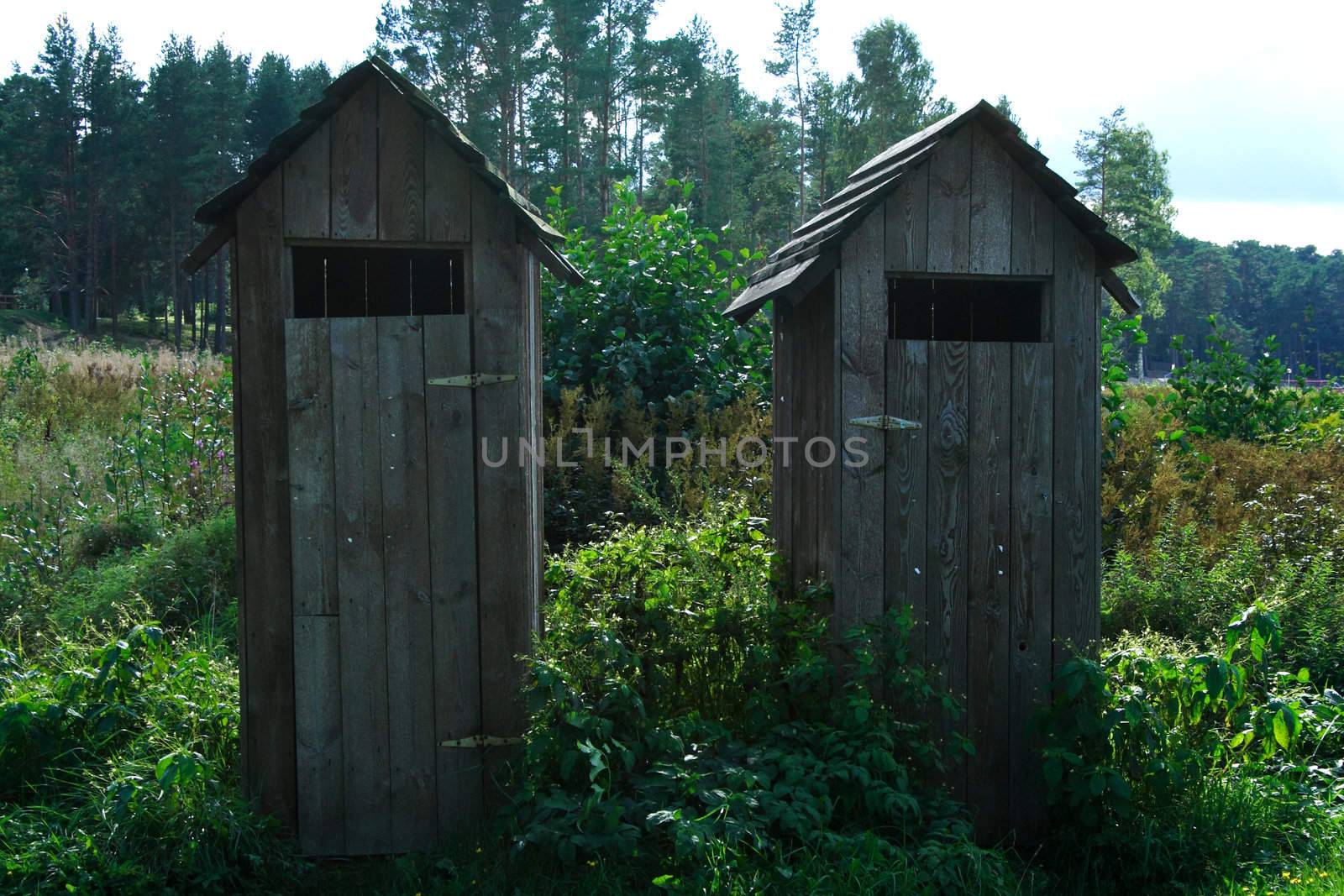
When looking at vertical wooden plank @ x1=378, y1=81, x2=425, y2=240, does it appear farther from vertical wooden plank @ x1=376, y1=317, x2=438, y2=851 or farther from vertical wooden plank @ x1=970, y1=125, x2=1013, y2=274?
vertical wooden plank @ x1=970, y1=125, x2=1013, y2=274

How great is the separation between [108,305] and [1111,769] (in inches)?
1886

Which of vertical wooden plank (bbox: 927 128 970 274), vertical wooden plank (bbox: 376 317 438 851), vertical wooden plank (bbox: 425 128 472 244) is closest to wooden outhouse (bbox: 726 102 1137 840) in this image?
vertical wooden plank (bbox: 927 128 970 274)

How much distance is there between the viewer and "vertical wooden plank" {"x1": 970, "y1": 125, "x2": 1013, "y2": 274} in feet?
14.9

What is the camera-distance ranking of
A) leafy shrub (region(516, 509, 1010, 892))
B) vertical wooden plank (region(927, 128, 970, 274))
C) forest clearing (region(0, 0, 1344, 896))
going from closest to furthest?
leafy shrub (region(516, 509, 1010, 892)) < forest clearing (region(0, 0, 1344, 896)) < vertical wooden plank (region(927, 128, 970, 274))

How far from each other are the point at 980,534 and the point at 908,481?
42cm

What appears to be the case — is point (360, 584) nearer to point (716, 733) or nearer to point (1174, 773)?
point (716, 733)

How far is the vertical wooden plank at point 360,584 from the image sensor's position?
4.18 m

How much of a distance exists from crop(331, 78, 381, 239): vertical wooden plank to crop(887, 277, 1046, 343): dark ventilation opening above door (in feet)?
8.29

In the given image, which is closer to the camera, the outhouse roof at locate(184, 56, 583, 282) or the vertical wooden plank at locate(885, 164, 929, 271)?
the outhouse roof at locate(184, 56, 583, 282)

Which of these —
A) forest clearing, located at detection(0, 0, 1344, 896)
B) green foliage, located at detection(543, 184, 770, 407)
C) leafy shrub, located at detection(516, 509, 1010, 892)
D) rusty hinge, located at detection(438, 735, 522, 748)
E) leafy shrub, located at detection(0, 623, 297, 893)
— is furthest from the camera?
green foliage, located at detection(543, 184, 770, 407)

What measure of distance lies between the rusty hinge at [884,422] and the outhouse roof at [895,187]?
1.97 ft

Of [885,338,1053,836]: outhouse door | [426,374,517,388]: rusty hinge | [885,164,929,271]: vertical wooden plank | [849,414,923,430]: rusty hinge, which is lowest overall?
[885,338,1053,836]: outhouse door

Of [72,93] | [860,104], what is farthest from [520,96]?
[72,93]

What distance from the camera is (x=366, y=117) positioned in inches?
164
